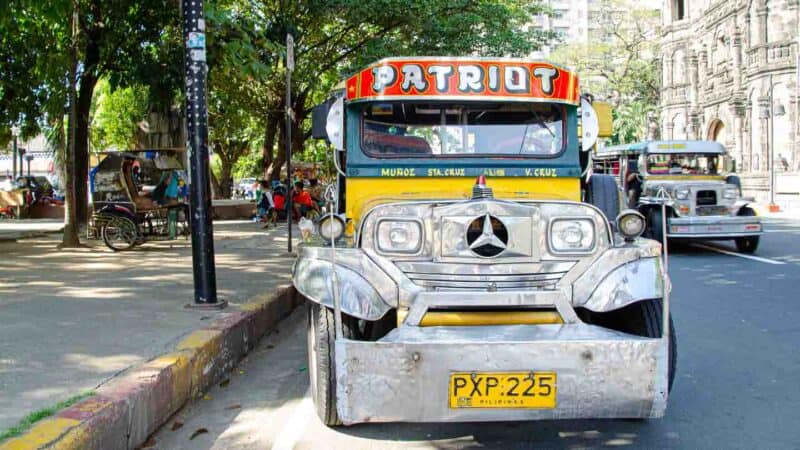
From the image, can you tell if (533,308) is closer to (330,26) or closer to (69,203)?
(69,203)

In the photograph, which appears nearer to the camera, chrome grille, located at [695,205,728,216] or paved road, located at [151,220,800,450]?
paved road, located at [151,220,800,450]

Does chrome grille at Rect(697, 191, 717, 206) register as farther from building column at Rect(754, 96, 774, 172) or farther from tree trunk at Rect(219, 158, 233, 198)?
tree trunk at Rect(219, 158, 233, 198)

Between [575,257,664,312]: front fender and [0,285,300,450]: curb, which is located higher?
[575,257,664,312]: front fender

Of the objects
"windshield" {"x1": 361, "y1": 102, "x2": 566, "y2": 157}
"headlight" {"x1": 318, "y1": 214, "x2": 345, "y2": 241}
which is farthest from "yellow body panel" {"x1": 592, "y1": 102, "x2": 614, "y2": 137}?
"headlight" {"x1": 318, "y1": 214, "x2": 345, "y2": 241}

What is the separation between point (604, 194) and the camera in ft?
20.1

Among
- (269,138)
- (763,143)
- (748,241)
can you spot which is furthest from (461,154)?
(763,143)

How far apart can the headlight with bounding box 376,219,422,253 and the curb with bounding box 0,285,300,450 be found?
169 cm

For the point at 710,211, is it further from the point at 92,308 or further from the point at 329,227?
the point at 329,227

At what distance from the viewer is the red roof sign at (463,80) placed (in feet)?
18.6

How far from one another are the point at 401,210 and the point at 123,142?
34.6 m

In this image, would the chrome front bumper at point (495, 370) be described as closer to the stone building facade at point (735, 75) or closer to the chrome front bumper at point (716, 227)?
the chrome front bumper at point (716, 227)

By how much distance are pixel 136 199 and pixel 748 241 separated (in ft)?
36.8

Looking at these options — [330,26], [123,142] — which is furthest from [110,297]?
[123,142]

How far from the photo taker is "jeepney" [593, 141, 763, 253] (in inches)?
539
